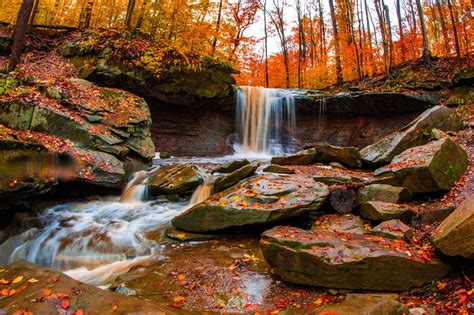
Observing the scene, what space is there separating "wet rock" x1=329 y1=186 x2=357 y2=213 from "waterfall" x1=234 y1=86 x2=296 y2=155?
9.64 metres

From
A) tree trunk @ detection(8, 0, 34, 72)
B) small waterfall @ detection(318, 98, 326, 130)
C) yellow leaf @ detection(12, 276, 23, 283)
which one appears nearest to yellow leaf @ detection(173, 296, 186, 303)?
yellow leaf @ detection(12, 276, 23, 283)

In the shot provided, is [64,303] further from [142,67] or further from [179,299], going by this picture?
[142,67]

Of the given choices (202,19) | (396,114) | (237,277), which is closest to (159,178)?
(237,277)

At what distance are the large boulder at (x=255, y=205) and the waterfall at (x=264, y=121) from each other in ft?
31.0

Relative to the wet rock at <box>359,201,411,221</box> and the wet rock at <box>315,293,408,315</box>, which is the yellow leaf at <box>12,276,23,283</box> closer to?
the wet rock at <box>315,293,408,315</box>

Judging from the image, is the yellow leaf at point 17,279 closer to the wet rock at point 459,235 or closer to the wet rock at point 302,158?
the wet rock at point 459,235

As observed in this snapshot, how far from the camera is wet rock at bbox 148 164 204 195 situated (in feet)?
27.7

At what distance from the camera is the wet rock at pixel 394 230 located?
4.58 meters

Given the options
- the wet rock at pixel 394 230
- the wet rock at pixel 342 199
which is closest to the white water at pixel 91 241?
the wet rock at pixel 342 199

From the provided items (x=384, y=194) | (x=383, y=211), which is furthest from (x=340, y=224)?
(x=384, y=194)

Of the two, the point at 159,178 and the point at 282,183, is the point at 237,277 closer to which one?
the point at 282,183

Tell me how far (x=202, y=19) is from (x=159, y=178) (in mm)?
9326

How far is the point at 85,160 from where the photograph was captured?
24.4ft

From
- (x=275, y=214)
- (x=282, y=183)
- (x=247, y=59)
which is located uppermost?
(x=247, y=59)
